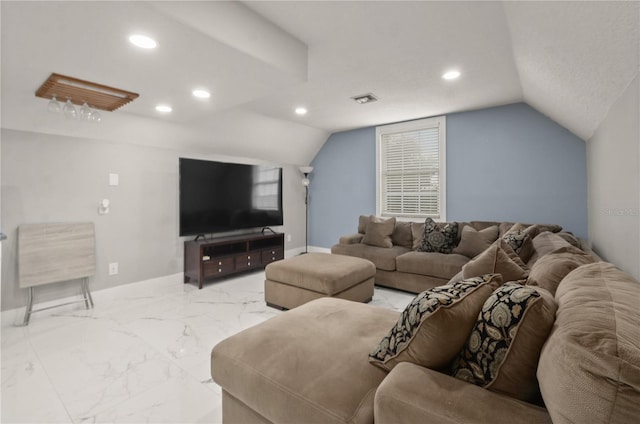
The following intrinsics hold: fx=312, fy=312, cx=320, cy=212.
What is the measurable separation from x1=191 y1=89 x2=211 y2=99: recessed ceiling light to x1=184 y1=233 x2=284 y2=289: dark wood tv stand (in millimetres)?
1961

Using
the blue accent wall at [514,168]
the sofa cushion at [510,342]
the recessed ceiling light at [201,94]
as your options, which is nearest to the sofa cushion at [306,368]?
the sofa cushion at [510,342]

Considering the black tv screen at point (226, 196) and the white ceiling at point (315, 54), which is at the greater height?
the white ceiling at point (315, 54)

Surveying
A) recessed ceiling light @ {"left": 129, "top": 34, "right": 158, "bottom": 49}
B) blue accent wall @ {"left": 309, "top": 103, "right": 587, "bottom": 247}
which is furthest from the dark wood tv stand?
recessed ceiling light @ {"left": 129, "top": 34, "right": 158, "bottom": 49}

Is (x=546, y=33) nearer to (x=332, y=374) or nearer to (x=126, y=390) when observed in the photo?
(x=332, y=374)

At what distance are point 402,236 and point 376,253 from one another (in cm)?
67

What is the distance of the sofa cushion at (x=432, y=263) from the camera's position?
342cm

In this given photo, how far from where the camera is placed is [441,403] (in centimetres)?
89

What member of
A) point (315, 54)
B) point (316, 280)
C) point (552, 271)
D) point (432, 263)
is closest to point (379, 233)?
point (432, 263)

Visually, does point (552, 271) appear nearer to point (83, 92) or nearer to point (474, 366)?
point (474, 366)

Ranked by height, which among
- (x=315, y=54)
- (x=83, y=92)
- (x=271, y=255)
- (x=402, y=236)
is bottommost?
(x=271, y=255)

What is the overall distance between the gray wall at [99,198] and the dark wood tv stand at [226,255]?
0.32 meters

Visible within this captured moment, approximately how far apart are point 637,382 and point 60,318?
4114mm

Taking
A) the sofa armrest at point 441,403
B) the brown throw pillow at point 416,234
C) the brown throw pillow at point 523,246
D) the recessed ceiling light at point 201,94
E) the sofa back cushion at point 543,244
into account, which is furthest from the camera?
the brown throw pillow at point 416,234

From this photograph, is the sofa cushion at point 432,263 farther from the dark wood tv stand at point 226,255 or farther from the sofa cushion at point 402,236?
the dark wood tv stand at point 226,255
